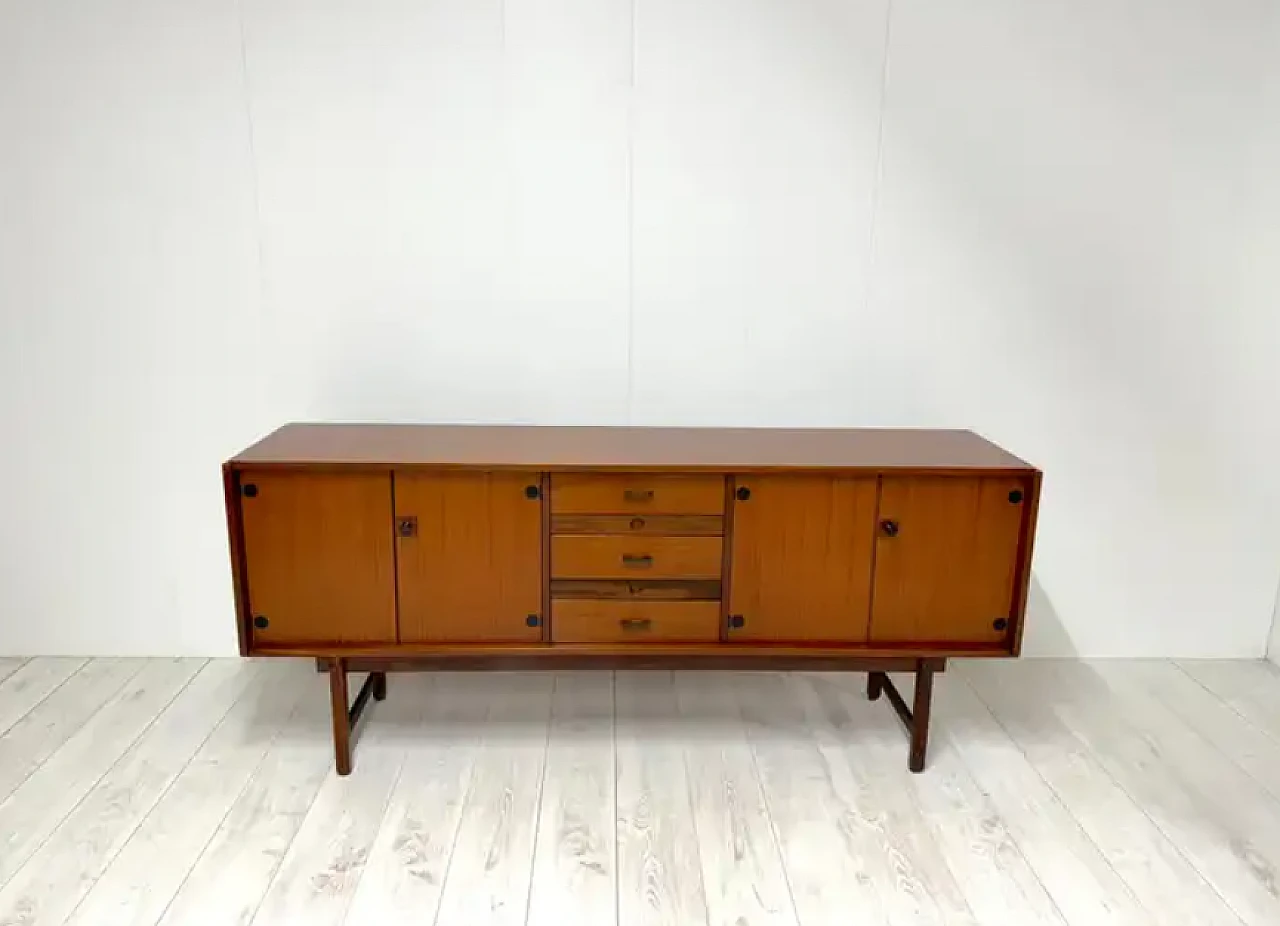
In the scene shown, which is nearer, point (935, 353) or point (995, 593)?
point (995, 593)

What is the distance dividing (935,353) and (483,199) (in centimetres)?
124

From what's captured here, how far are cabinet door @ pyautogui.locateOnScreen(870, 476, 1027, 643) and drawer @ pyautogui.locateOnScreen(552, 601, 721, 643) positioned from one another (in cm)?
37

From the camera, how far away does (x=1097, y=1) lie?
7.91 ft

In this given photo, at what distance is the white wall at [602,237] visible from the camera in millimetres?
2391

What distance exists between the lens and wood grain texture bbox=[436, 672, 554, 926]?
177cm

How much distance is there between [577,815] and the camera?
2.04 m

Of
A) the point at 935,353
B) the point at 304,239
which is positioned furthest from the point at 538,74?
the point at 935,353

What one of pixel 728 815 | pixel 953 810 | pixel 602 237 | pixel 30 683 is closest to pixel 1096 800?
pixel 953 810

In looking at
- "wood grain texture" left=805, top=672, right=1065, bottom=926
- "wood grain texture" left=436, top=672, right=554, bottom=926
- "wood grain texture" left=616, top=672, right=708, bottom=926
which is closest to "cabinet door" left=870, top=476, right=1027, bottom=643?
"wood grain texture" left=805, top=672, right=1065, bottom=926

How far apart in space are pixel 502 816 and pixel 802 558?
0.83 meters

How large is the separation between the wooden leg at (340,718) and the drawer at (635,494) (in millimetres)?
602

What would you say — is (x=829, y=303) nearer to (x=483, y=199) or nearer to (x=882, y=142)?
(x=882, y=142)

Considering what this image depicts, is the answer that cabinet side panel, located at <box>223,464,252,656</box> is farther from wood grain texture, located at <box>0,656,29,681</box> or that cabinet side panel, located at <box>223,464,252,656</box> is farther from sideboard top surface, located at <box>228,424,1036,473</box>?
wood grain texture, located at <box>0,656,29,681</box>

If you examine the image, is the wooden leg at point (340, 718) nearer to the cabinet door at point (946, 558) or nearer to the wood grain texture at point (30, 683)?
the wood grain texture at point (30, 683)
